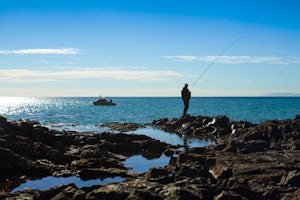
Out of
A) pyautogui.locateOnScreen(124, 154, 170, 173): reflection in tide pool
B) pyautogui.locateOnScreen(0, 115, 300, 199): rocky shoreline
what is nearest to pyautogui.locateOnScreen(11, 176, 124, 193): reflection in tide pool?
pyautogui.locateOnScreen(0, 115, 300, 199): rocky shoreline

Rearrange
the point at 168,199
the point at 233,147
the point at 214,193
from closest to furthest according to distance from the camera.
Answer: the point at 168,199 → the point at 214,193 → the point at 233,147

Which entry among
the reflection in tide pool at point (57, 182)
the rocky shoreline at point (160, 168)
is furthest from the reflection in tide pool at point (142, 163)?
the reflection in tide pool at point (57, 182)

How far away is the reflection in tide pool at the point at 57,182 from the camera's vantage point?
15.1 m

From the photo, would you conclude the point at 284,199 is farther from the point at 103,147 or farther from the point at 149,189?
the point at 103,147

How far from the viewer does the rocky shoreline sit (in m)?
12.2

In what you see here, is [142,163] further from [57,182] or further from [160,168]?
[57,182]

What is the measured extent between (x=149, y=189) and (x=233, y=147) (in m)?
9.91

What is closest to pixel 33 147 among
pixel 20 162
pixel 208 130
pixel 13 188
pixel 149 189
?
pixel 20 162

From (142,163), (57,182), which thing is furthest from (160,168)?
(57,182)

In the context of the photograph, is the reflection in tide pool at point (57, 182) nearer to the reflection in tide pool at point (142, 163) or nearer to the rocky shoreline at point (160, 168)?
Result: the rocky shoreline at point (160, 168)

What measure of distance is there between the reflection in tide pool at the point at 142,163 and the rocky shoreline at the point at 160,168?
1.84ft

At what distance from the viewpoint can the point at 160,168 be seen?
15945 mm

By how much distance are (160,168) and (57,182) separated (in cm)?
453

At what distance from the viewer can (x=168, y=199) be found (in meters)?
11.3
